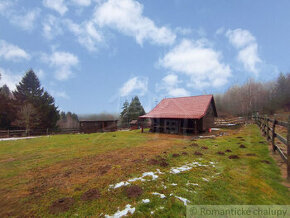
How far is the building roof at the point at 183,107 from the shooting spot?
617 inches

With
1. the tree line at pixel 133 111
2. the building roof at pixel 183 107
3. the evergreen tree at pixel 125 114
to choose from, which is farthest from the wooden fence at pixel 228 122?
the evergreen tree at pixel 125 114

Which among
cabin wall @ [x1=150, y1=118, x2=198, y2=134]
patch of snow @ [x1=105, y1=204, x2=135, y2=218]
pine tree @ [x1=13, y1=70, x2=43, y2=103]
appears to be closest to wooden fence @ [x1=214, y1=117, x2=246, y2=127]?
cabin wall @ [x1=150, y1=118, x2=198, y2=134]

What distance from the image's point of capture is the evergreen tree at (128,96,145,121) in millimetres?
39656

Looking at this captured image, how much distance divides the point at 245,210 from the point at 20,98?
39.7 m

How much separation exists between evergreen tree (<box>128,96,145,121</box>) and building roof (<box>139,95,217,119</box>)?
19603 millimetres

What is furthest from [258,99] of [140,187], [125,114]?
[140,187]

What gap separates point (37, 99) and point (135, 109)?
957 inches

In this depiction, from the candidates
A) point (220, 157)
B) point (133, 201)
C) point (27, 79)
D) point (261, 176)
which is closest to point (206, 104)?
point (220, 157)

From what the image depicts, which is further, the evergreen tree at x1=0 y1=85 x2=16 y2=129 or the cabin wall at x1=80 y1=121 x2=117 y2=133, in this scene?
the cabin wall at x1=80 y1=121 x2=117 y2=133

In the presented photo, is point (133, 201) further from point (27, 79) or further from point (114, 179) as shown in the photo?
point (27, 79)

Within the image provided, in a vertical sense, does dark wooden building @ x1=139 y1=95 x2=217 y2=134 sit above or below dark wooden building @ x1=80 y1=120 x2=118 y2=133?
above

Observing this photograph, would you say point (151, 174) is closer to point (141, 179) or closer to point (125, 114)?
point (141, 179)

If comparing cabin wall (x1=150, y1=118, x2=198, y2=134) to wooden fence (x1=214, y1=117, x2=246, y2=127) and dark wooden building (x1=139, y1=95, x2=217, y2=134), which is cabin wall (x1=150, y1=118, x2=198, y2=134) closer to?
dark wooden building (x1=139, y1=95, x2=217, y2=134)

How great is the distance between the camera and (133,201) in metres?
3.07
